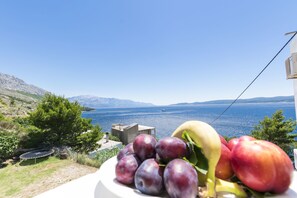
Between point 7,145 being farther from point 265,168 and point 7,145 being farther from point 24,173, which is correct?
point 265,168

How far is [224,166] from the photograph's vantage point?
673 mm

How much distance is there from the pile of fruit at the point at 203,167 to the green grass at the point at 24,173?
427 centimetres

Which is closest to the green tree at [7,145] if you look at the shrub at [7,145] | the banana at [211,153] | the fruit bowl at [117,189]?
the shrub at [7,145]

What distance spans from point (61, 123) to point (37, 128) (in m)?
0.93

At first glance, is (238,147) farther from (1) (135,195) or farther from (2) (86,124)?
(2) (86,124)

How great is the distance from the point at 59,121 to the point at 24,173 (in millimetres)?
3007

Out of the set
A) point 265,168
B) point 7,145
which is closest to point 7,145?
point 7,145

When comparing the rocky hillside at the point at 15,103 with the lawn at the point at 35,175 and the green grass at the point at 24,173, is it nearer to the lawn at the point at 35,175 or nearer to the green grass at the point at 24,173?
the green grass at the point at 24,173

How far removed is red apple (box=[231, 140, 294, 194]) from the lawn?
410 cm

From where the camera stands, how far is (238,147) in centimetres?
62

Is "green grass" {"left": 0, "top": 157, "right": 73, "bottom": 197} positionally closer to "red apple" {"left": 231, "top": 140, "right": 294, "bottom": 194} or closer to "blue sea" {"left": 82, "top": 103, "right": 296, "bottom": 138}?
"red apple" {"left": 231, "top": 140, "right": 294, "bottom": 194}

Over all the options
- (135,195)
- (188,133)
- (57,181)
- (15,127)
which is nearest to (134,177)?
(135,195)

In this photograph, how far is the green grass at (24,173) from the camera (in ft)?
12.3

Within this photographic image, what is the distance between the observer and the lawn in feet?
11.7
